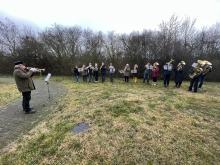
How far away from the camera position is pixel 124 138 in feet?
19.2

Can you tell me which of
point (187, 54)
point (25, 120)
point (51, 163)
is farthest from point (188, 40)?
point (51, 163)

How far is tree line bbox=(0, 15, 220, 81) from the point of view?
81.6 ft

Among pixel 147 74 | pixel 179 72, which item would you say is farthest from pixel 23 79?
pixel 147 74

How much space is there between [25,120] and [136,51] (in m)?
19.8

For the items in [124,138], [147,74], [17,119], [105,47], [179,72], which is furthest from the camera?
[105,47]

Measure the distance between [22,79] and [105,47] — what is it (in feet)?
70.5

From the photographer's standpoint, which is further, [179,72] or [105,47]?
[105,47]

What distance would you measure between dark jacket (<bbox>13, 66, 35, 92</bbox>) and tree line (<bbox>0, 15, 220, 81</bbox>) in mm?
17507

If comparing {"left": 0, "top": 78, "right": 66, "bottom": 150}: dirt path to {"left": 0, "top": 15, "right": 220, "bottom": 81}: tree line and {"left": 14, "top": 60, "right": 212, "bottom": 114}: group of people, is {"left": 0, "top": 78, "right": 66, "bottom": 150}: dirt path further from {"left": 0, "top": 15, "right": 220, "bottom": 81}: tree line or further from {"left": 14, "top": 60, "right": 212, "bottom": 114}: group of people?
{"left": 0, "top": 15, "right": 220, "bottom": 81}: tree line

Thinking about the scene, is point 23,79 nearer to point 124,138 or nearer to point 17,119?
point 17,119

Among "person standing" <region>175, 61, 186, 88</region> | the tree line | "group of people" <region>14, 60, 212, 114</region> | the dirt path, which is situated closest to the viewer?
the dirt path

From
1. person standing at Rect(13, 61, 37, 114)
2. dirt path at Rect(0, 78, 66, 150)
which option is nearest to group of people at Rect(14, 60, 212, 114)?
person standing at Rect(13, 61, 37, 114)

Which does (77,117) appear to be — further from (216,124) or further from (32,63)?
(32,63)

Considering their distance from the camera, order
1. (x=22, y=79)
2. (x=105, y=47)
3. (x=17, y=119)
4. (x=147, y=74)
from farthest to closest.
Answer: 1. (x=105, y=47)
2. (x=147, y=74)
3. (x=22, y=79)
4. (x=17, y=119)
